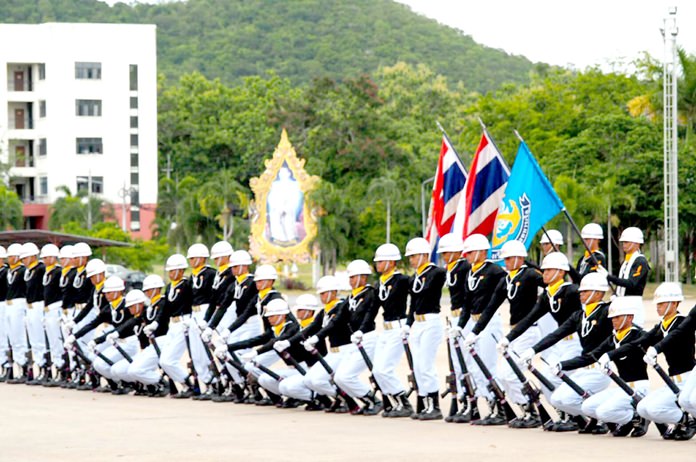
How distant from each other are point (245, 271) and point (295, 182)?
40.6m

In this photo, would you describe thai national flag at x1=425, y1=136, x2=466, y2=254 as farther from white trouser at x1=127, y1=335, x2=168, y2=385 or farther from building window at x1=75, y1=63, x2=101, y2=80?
building window at x1=75, y1=63, x2=101, y2=80

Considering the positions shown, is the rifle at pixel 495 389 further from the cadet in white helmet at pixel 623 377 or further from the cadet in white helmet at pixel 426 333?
the cadet in white helmet at pixel 623 377

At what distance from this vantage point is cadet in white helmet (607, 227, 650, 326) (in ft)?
53.0

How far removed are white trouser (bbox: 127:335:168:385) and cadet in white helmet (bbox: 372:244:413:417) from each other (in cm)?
389

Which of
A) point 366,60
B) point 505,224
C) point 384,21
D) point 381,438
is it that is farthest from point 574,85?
point 384,21

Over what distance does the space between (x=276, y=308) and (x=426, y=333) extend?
2207mm

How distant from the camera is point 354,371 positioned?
52.2 feet

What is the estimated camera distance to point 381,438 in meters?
13.8

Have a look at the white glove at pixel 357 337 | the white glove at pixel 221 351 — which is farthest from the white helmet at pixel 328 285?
the white glove at pixel 221 351

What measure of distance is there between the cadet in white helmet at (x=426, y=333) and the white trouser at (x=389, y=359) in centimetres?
16

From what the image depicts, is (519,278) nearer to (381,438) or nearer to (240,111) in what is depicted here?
(381,438)

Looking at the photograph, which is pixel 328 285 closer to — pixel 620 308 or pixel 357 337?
pixel 357 337

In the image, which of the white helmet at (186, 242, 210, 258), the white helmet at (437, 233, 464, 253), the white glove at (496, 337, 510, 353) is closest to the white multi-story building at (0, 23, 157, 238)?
the white helmet at (186, 242, 210, 258)

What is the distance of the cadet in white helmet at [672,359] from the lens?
12836mm
